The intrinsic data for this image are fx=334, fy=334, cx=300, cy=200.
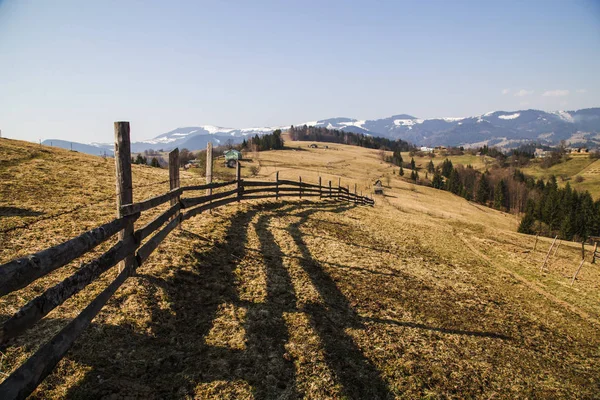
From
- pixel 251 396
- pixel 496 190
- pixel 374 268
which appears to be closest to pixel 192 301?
pixel 251 396

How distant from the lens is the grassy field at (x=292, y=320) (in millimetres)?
4938

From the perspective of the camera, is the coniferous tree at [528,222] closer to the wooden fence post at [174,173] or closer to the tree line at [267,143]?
the wooden fence post at [174,173]

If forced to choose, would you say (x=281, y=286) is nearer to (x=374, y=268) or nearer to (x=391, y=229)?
(x=374, y=268)

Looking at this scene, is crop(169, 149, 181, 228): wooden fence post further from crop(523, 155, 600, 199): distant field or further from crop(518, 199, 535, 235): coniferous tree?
crop(523, 155, 600, 199): distant field

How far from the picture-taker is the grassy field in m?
4.94

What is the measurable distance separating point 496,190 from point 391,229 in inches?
4170

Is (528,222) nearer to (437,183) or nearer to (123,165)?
(437,183)

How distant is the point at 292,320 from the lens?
6820mm

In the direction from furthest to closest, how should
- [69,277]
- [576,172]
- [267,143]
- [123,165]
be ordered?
[267,143] → [576,172] → [123,165] → [69,277]

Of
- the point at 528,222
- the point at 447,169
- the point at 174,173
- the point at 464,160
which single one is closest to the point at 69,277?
the point at 174,173

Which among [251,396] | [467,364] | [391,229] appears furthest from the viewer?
[391,229]

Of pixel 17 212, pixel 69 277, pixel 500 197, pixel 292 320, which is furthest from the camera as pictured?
pixel 500 197

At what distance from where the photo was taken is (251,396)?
4.68 meters

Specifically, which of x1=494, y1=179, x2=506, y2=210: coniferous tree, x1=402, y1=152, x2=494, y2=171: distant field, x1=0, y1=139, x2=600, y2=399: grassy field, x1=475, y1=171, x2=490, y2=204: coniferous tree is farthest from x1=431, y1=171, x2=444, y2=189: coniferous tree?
x1=0, y1=139, x2=600, y2=399: grassy field
